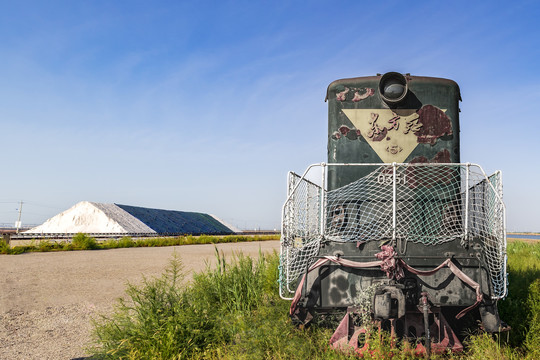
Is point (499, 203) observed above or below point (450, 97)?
below

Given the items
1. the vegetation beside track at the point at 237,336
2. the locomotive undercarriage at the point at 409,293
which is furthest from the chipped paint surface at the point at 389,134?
the vegetation beside track at the point at 237,336

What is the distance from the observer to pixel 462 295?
3936mm

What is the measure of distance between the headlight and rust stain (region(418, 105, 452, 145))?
0.39 metres

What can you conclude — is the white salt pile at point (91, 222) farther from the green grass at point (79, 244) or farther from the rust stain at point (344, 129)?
the rust stain at point (344, 129)

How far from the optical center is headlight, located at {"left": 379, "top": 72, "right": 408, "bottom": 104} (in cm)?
511

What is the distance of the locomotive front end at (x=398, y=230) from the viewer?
12.9ft

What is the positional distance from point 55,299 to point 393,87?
730cm

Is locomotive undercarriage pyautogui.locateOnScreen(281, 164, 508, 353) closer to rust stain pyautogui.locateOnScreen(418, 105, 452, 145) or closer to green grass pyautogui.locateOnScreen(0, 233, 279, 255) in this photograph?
rust stain pyautogui.locateOnScreen(418, 105, 452, 145)

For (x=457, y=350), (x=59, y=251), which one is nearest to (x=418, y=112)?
(x=457, y=350)

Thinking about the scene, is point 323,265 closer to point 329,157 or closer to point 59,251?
point 329,157

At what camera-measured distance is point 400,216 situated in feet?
14.4

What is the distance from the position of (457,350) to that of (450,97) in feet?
10.4

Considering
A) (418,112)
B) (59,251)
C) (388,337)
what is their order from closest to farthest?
(388,337), (418,112), (59,251)

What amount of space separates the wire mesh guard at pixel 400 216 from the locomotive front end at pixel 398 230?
0.06 ft
